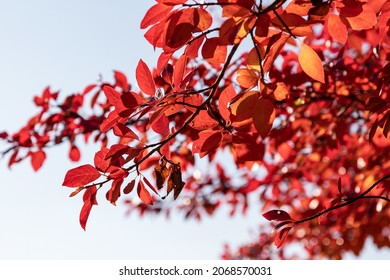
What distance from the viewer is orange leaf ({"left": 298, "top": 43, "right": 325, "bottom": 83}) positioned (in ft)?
3.78

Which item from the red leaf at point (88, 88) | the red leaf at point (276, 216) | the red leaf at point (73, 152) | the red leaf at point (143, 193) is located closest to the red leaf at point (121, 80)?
the red leaf at point (88, 88)

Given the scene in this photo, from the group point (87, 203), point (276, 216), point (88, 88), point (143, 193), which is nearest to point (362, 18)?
point (276, 216)

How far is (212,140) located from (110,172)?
0.88ft

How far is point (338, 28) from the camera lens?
124 cm

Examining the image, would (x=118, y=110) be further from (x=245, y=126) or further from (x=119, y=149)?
(x=245, y=126)

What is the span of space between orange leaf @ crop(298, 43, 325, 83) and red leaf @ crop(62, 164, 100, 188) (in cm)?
58

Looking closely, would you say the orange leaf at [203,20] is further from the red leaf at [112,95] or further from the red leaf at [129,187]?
the red leaf at [129,187]

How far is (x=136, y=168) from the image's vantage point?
3.99 ft

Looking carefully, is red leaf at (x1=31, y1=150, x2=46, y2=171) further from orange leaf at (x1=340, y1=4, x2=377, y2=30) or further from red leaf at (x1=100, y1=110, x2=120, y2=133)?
orange leaf at (x1=340, y1=4, x2=377, y2=30)

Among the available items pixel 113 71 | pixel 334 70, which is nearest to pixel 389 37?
pixel 334 70

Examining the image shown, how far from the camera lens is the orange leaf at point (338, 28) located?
4.05 ft

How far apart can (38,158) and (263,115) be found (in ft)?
5.64

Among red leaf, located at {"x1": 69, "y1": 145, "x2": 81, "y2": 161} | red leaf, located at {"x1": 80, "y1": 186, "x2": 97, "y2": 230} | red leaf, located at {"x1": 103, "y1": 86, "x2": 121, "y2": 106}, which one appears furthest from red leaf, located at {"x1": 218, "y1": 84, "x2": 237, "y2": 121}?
red leaf, located at {"x1": 69, "y1": 145, "x2": 81, "y2": 161}

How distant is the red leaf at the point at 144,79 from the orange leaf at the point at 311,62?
0.37 m
